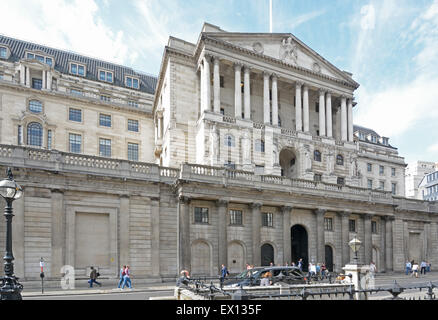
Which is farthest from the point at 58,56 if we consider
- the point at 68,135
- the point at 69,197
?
the point at 69,197

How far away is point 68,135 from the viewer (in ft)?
165

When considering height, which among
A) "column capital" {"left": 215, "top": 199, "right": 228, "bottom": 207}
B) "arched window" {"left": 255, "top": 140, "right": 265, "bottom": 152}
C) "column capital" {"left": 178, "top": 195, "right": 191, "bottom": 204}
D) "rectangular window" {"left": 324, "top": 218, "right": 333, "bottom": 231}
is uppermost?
"arched window" {"left": 255, "top": 140, "right": 265, "bottom": 152}

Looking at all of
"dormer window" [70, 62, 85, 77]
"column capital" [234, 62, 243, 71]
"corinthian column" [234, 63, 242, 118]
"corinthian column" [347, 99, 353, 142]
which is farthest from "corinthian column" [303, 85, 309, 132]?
"dormer window" [70, 62, 85, 77]

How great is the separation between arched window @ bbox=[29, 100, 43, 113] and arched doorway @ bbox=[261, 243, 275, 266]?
3449 centimetres

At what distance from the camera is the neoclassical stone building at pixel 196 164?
29.2 meters

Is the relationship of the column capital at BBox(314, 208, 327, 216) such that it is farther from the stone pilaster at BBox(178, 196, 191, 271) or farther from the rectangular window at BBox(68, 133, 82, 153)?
the rectangular window at BBox(68, 133, 82, 153)

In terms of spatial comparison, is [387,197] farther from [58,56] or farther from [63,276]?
[58,56]

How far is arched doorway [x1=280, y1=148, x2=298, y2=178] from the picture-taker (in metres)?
45.6

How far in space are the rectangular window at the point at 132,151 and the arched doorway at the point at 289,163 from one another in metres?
20.7

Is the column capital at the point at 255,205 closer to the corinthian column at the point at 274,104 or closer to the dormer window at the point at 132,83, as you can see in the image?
the corinthian column at the point at 274,104

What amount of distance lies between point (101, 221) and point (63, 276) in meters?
4.88

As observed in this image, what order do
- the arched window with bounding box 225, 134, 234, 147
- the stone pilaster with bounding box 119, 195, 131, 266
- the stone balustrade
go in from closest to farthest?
1. the stone balustrade
2. the stone pilaster with bounding box 119, 195, 131, 266
3. the arched window with bounding box 225, 134, 234, 147

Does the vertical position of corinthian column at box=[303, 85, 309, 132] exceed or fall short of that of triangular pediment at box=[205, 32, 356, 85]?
it falls short
